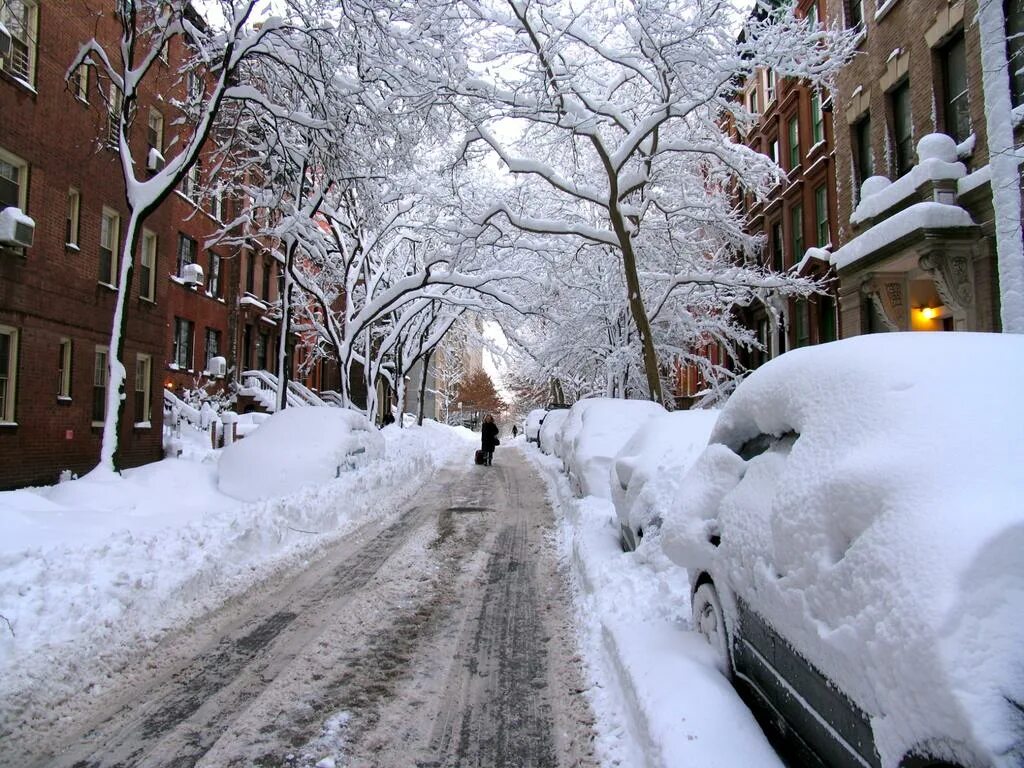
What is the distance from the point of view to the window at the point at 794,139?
72.9 ft

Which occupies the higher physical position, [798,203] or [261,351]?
[798,203]

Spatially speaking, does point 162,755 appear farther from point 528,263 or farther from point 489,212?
point 528,263

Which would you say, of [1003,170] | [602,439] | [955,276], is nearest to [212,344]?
[602,439]

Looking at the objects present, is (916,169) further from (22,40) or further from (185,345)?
(185,345)

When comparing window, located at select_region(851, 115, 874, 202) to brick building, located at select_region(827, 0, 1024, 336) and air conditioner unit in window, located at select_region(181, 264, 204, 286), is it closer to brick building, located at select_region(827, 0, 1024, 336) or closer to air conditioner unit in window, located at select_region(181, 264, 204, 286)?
brick building, located at select_region(827, 0, 1024, 336)

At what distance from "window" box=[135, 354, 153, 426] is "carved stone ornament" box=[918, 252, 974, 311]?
17.0m

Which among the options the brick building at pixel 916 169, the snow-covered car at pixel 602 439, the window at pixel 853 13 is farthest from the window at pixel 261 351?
the window at pixel 853 13

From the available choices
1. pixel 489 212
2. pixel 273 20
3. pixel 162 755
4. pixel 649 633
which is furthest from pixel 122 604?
pixel 489 212

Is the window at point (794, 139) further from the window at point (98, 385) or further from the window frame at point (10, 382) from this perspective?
the window frame at point (10, 382)

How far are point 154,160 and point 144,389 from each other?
5559 mm

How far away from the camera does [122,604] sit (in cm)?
530

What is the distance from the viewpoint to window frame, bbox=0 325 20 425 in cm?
1250

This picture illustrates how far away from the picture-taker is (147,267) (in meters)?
17.4

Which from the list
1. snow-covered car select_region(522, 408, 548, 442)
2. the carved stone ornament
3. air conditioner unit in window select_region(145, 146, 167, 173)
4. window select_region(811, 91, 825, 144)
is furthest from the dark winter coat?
the carved stone ornament
